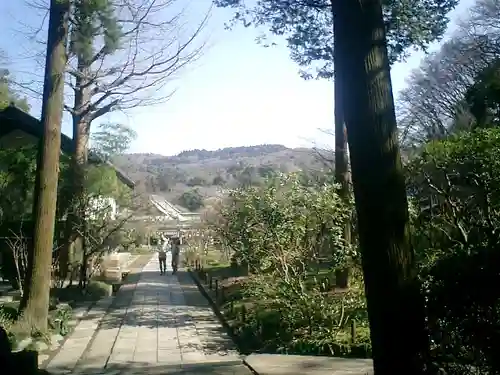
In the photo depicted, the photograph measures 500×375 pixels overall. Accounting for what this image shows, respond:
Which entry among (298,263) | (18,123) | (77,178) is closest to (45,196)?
(298,263)

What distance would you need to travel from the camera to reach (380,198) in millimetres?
3736

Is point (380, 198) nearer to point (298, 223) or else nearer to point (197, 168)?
point (298, 223)

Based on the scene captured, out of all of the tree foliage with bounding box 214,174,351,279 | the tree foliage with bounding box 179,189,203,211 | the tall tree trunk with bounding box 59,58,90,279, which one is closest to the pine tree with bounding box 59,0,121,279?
the tall tree trunk with bounding box 59,58,90,279

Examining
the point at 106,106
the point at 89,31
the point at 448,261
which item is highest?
the point at 89,31

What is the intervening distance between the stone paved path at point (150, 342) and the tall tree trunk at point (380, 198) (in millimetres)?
2940

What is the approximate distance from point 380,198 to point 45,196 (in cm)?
726

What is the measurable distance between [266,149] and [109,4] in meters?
59.2

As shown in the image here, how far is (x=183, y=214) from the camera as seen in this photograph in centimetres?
4934

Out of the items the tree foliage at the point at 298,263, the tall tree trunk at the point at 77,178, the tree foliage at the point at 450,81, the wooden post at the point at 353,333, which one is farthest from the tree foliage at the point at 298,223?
the tree foliage at the point at 450,81

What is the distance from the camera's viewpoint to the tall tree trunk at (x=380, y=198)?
364 centimetres

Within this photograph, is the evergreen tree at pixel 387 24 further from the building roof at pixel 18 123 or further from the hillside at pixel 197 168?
the hillside at pixel 197 168

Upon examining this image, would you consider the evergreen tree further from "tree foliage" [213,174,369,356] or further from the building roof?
the building roof

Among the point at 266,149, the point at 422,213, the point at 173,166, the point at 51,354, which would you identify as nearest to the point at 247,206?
the point at 422,213

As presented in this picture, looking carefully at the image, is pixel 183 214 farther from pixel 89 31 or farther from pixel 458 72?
pixel 89 31
